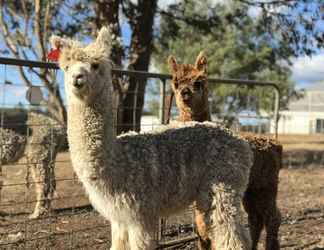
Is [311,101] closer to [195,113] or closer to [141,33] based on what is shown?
[141,33]

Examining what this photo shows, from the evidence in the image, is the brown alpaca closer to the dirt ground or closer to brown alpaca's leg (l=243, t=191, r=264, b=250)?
brown alpaca's leg (l=243, t=191, r=264, b=250)

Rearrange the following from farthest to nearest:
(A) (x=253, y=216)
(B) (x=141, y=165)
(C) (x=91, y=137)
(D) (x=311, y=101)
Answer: (D) (x=311, y=101), (A) (x=253, y=216), (B) (x=141, y=165), (C) (x=91, y=137)

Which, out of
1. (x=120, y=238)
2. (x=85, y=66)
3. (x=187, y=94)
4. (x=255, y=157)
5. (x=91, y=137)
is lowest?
(x=120, y=238)

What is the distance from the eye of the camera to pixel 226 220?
387 cm

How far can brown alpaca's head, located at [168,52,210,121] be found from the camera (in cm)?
458

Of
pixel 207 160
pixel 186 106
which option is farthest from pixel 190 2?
pixel 207 160

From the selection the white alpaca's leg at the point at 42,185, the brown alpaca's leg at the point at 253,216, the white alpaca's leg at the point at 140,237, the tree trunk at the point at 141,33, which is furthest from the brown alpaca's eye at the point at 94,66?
the tree trunk at the point at 141,33

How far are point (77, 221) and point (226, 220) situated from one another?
3.26 meters

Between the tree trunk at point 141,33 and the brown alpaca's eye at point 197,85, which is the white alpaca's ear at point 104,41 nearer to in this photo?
the brown alpaca's eye at point 197,85

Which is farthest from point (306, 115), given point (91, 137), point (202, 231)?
point (91, 137)

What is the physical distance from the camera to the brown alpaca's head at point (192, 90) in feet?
15.0

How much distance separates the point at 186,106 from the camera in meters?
4.60

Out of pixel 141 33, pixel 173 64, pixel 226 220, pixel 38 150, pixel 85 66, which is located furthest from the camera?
pixel 141 33

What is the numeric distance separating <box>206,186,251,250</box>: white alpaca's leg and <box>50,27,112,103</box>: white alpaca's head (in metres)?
1.11
